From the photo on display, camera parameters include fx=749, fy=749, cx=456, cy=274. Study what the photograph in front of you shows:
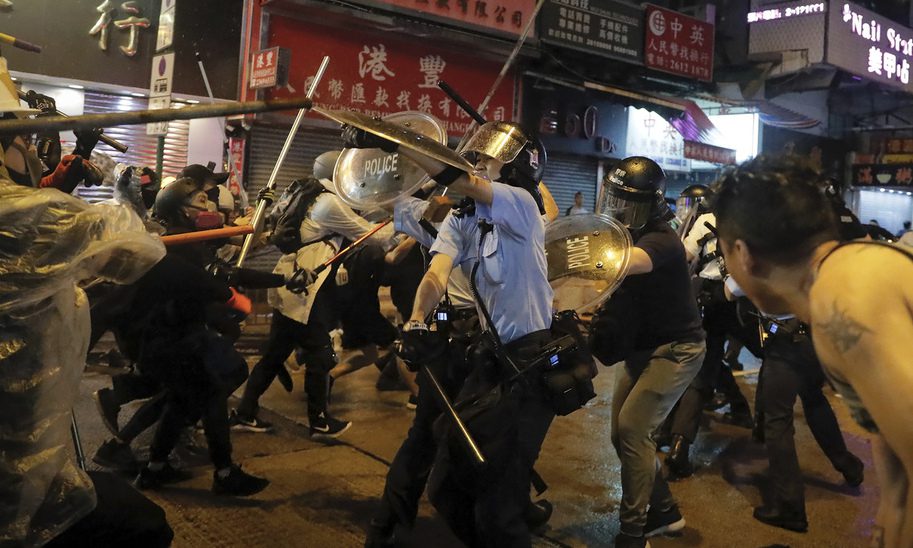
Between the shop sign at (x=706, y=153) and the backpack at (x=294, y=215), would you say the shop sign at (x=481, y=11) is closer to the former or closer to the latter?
the shop sign at (x=706, y=153)

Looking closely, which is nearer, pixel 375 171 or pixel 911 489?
pixel 911 489

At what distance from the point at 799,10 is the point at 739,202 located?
57.1ft

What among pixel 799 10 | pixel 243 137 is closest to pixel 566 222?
pixel 243 137

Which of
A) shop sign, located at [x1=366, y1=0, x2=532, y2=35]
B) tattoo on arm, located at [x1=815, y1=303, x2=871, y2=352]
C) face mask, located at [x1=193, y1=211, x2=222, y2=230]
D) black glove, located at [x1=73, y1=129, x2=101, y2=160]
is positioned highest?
shop sign, located at [x1=366, y1=0, x2=532, y2=35]

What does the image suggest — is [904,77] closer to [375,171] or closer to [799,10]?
[799,10]

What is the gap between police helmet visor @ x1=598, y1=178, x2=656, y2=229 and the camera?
163 inches

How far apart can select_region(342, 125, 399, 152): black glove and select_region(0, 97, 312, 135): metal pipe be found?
2.36 ft

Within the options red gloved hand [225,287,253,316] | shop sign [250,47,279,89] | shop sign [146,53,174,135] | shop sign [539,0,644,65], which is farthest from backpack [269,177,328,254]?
shop sign [539,0,644,65]

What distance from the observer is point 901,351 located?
160 centimetres

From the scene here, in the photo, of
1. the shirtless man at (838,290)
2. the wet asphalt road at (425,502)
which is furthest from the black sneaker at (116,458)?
the shirtless man at (838,290)

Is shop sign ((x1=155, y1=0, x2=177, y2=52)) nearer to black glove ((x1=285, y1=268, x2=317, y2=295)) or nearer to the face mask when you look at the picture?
black glove ((x1=285, y1=268, x2=317, y2=295))

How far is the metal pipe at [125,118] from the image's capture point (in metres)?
1.92

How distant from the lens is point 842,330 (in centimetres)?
167

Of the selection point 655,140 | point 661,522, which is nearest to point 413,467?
point 661,522
